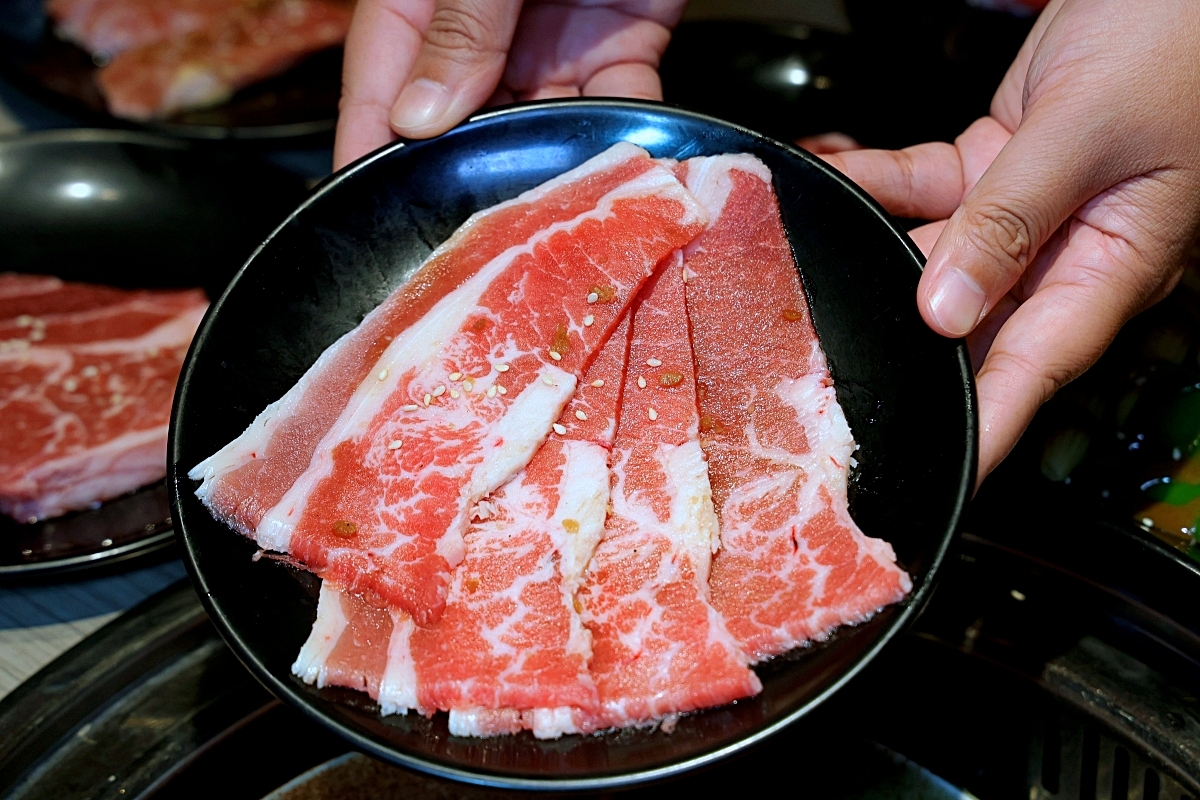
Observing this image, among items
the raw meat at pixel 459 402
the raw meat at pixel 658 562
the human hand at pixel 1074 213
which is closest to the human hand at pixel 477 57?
the raw meat at pixel 459 402

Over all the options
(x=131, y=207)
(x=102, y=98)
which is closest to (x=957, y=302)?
(x=131, y=207)

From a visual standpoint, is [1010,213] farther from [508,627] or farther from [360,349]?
[360,349]

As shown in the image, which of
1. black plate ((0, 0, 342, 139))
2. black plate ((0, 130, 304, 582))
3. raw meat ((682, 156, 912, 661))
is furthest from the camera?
black plate ((0, 0, 342, 139))

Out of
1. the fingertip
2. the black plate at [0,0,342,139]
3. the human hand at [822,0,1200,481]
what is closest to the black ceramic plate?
the fingertip

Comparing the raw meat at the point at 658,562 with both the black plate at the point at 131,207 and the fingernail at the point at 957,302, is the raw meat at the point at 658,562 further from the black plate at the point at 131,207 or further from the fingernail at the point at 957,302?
the black plate at the point at 131,207

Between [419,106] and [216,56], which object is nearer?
[419,106]

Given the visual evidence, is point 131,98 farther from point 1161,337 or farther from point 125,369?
point 1161,337

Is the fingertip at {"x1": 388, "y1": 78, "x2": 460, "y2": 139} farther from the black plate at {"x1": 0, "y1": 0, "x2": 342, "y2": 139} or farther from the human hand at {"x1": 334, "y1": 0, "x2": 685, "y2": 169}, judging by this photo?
the black plate at {"x1": 0, "y1": 0, "x2": 342, "y2": 139}
